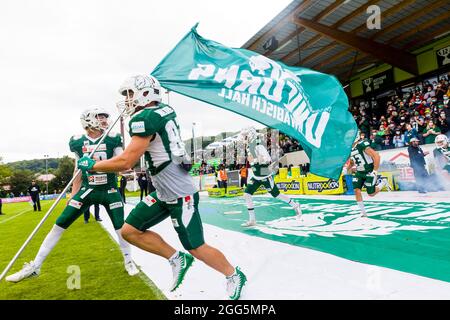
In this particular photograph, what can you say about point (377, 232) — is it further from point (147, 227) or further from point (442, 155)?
point (442, 155)

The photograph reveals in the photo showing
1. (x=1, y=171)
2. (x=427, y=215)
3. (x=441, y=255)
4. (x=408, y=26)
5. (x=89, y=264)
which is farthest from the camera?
(x=1, y=171)

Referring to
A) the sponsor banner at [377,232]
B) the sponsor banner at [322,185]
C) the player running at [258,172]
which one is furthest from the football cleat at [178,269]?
the sponsor banner at [322,185]

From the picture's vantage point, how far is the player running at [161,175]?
264cm

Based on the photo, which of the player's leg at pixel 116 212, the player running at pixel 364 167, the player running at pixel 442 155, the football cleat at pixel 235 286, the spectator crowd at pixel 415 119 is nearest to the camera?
the football cleat at pixel 235 286

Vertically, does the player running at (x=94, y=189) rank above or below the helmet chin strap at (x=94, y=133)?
below

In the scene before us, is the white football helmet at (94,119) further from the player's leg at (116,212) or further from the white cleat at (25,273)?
A: the white cleat at (25,273)

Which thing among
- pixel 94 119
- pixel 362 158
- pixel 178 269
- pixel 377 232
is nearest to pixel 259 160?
pixel 362 158

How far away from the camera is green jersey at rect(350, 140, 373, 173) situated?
721cm

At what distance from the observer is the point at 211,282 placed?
3410 millimetres

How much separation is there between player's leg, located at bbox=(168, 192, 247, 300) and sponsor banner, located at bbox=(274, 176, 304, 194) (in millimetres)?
12212

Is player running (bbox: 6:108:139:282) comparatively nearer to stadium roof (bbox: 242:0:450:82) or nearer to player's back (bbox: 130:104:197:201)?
player's back (bbox: 130:104:197:201)
